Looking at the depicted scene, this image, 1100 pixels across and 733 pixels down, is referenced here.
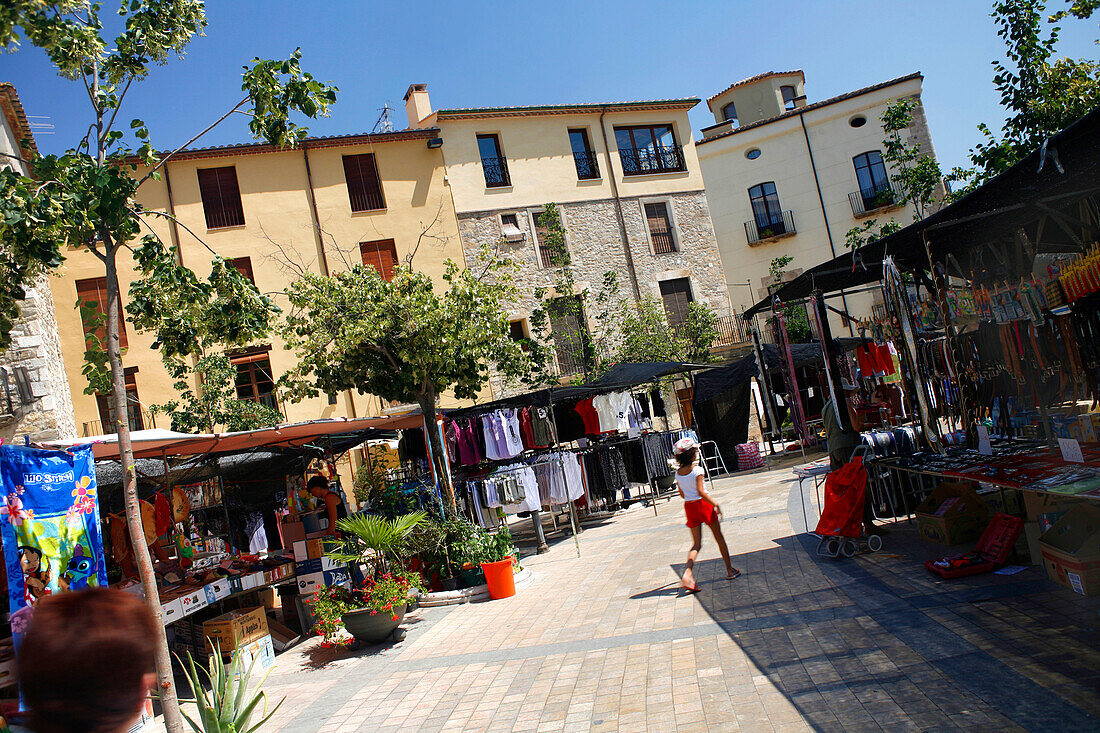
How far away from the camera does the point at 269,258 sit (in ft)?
73.4

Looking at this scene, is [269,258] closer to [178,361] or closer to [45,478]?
[178,361]

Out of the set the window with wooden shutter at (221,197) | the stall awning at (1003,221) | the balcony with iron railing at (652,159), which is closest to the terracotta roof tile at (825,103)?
the balcony with iron railing at (652,159)

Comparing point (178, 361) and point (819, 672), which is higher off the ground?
point (178, 361)

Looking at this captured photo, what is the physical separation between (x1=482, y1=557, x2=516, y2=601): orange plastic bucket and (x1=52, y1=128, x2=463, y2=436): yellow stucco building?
1261 centimetres

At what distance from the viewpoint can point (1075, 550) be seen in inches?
201

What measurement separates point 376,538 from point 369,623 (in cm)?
92

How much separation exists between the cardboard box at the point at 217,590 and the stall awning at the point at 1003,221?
23.0ft

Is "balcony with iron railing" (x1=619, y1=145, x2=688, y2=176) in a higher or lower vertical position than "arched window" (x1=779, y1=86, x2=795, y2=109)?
lower

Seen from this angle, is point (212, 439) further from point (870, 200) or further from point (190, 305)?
point (870, 200)

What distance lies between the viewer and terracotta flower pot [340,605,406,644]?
7.62 metres

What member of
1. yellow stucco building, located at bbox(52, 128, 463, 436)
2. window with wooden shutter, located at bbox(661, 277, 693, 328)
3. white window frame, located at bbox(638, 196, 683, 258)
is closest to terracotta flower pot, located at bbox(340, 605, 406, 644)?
yellow stucco building, located at bbox(52, 128, 463, 436)

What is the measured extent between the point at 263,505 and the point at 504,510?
6050 millimetres

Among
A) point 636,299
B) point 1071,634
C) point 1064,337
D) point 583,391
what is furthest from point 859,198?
point 1071,634

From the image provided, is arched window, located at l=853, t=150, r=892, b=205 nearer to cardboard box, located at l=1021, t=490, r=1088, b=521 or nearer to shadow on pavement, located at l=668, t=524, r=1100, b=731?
shadow on pavement, located at l=668, t=524, r=1100, b=731
